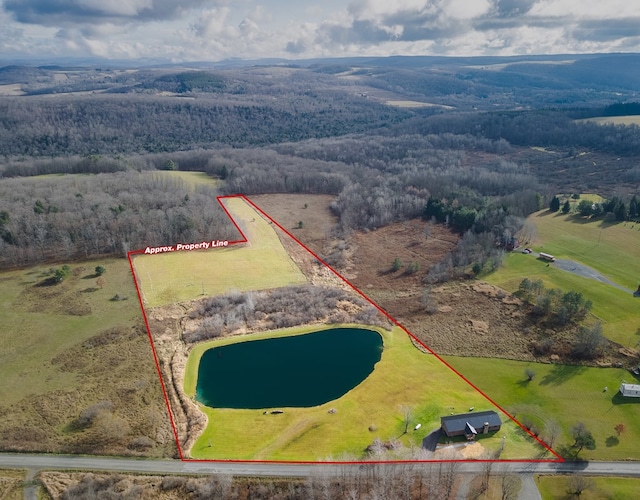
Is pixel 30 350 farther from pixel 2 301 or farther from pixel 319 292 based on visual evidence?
pixel 319 292

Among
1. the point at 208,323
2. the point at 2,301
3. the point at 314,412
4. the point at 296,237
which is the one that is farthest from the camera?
the point at 296,237

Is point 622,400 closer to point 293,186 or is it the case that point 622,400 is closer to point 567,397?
point 567,397

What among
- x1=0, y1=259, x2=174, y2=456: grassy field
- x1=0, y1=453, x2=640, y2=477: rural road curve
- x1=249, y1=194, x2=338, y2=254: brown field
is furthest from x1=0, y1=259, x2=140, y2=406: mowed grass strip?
x1=249, y1=194, x2=338, y2=254: brown field

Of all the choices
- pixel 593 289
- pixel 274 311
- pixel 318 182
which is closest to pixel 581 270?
pixel 593 289

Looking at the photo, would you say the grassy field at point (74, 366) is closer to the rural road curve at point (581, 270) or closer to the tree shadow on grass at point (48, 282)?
the tree shadow on grass at point (48, 282)

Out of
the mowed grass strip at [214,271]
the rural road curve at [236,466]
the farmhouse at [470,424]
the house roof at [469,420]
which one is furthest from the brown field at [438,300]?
the rural road curve at [236,466]

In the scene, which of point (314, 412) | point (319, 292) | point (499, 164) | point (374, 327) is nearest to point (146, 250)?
point (319, 292)
